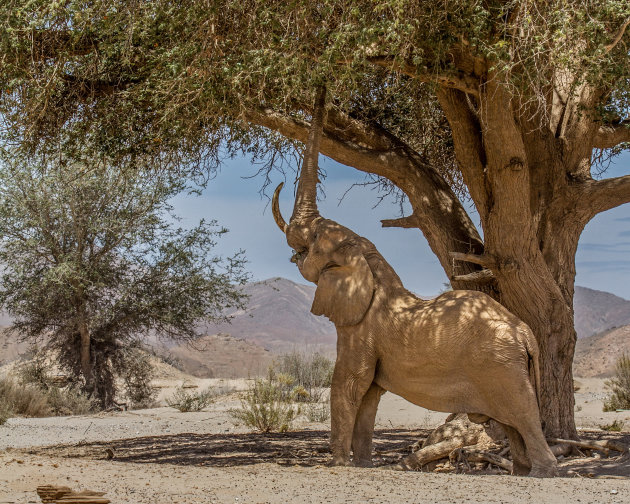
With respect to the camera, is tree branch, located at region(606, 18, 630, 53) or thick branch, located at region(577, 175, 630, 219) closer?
tree branch, located at region(606, 18, 630, 53)

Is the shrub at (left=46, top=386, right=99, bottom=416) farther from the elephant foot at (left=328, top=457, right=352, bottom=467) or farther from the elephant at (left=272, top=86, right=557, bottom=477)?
the elephant foot at (left=328, top=457, right=352, bottom=467)

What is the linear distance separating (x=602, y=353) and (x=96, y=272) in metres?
37.7

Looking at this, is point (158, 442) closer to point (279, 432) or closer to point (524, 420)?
point (279, 432)

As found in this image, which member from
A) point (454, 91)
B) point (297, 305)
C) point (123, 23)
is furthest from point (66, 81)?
point (297, 305)

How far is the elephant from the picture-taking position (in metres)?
6.84

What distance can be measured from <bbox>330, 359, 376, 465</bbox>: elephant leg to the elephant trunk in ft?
5.90

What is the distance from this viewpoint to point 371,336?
7.36m

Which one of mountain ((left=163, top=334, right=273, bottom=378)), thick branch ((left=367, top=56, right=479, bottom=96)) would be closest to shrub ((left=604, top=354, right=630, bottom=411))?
thick branch ((left=367, top=56, right=479, bottom=96))

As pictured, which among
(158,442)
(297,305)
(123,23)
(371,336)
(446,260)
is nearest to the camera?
(371,336)

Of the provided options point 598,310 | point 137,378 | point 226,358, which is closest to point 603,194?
point 137,378

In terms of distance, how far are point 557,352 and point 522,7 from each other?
424 centimetres

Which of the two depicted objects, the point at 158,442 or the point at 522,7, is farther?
the point at 158,442

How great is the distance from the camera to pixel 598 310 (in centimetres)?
8644

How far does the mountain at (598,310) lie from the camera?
80875 mm
